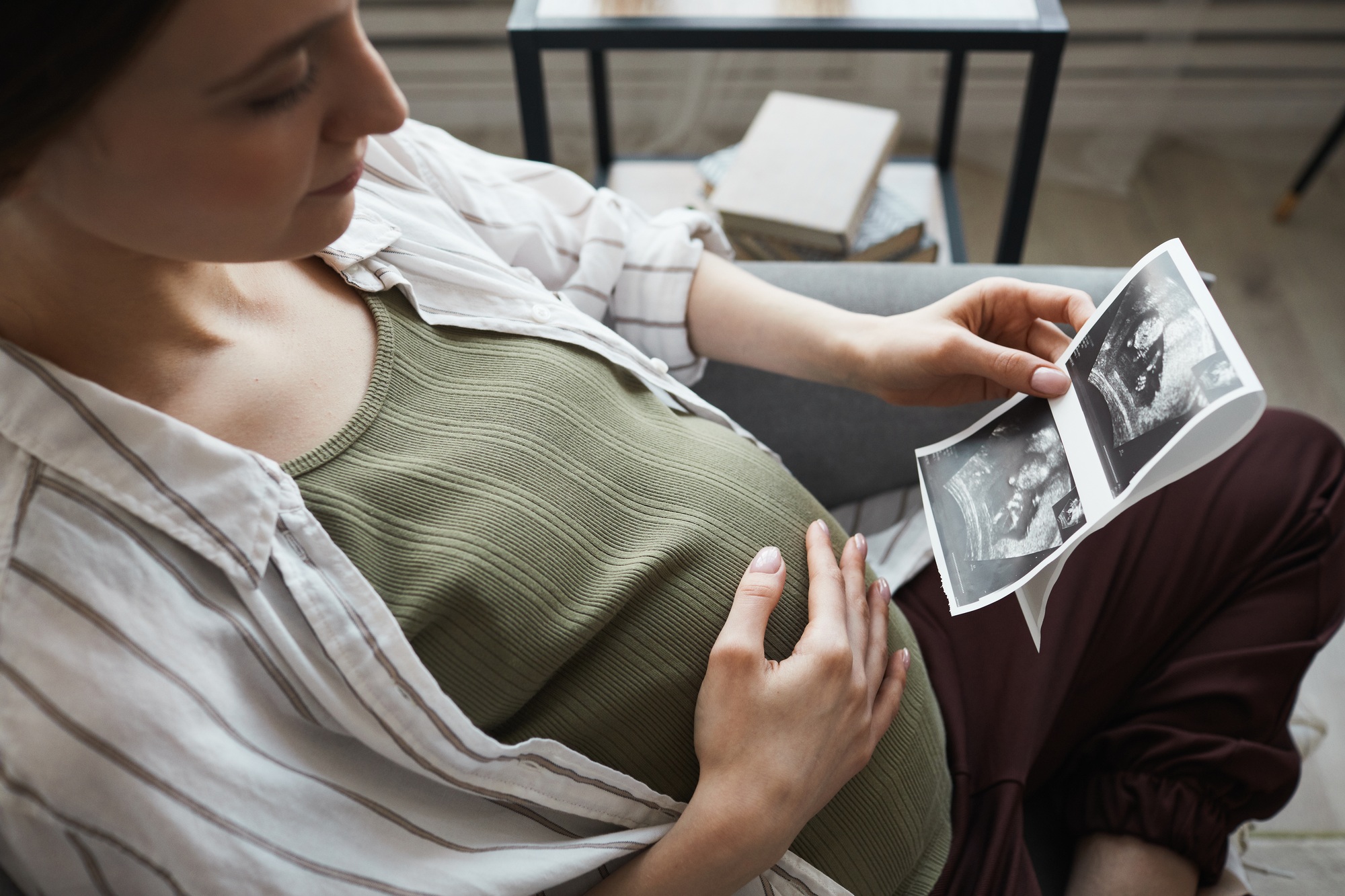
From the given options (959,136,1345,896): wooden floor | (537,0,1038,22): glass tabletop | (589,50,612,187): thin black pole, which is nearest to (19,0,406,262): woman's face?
(537,0,1038,22): glass tabletop

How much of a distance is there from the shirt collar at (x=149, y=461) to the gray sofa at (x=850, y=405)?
1.80ft

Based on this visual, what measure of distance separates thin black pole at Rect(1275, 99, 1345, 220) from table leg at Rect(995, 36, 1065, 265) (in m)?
1.01

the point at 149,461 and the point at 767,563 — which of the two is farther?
the point at 767,563

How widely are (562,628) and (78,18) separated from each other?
16.8 inches

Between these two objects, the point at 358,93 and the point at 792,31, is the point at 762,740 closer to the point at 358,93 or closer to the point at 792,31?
the point at 358,93

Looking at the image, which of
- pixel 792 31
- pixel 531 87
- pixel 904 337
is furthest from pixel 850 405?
pixel 531 87

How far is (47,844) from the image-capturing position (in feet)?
1.66

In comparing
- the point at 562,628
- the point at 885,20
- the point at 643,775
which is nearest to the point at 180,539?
the point at 562,628

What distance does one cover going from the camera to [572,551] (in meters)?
0.69

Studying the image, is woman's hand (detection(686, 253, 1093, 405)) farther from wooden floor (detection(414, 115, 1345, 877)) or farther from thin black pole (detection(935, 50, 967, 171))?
wooden floor (detection(414, 115, 1345, 877))

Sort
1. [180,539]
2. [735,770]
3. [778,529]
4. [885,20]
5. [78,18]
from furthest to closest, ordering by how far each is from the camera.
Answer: [885,20] < [778,529] < [735,770] < [180,539] < [78,18]

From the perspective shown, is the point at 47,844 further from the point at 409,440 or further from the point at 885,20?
the point at 885,20

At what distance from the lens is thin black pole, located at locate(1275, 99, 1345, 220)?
76.0 inches

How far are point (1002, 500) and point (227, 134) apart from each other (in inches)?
22.6
